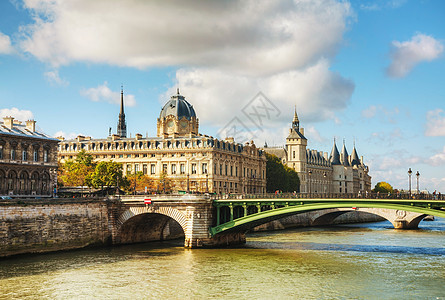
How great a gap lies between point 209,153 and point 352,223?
29719mm

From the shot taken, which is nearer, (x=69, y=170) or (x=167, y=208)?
(x=167, y=208)

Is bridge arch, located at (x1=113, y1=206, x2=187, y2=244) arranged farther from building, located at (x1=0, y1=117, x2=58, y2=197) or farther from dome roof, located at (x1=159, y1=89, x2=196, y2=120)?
dome roof, located at (x1=159, y1=89, x2=196, y2=120)

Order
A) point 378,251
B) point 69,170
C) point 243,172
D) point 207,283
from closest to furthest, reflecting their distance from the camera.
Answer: point 207,283 < point 378,251 < point 69,170 < point 243,172

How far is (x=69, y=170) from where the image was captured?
95.6 metres

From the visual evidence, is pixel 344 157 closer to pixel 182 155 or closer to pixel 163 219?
pixel 182 155

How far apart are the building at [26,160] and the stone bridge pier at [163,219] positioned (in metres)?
10.2

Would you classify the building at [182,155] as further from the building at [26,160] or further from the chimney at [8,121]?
the chimney at [8,121]

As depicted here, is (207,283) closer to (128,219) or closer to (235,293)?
(235,293)

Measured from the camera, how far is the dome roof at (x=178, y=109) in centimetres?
12006

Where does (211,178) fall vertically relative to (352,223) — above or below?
above

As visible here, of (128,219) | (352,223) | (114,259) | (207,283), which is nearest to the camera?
(207,283)

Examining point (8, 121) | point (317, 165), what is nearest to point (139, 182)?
point (8, 121)

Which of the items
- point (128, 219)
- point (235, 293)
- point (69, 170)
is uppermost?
point (69, 170)

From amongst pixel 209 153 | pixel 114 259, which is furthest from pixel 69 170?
pixel 114 259
